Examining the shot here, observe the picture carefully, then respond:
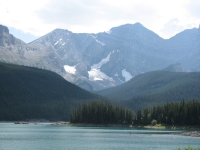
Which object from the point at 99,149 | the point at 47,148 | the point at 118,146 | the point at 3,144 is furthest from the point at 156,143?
the point at 3,144

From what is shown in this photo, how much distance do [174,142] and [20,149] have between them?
4915 centimetres

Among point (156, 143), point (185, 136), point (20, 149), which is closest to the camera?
point (20, 149)

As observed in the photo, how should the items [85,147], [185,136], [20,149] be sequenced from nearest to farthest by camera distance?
[20,149] → [85,147] → [185,136]

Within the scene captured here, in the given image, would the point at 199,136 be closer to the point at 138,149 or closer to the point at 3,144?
the point at 138,149

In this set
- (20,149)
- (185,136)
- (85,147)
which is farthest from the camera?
(185,136)

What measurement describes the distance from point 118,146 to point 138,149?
10.3 m

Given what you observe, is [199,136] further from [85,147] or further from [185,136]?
[85,147]

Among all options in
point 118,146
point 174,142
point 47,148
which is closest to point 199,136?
point 174,142

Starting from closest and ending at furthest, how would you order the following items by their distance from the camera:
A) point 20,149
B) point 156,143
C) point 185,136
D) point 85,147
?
1. point 20,149
2. point 85,147
3. point 156,143
4. point 185,136

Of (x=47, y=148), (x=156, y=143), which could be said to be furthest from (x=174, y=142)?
(x=47, y=148)

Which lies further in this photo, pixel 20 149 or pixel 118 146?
pixel 118 146

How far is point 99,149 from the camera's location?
116750 millimetres

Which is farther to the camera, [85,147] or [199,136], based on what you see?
[199,136]

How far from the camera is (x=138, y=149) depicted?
4619 inches
